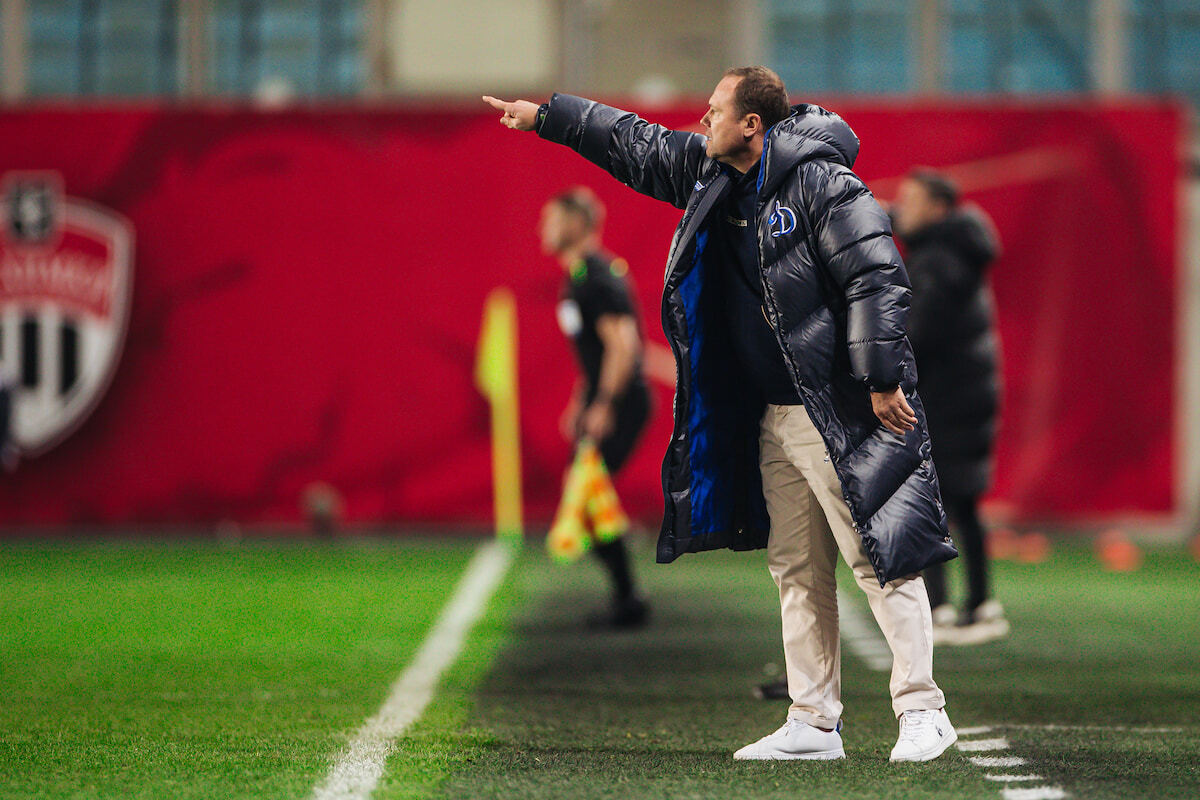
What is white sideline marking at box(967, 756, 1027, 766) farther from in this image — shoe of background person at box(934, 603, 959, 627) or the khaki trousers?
shoe of background person at box(934, 603, 959, 627)

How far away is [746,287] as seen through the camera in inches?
171

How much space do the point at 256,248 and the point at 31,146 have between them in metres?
2.04

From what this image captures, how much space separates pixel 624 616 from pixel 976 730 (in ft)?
9.40

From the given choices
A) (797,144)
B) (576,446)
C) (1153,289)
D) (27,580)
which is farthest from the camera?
(1153,289)

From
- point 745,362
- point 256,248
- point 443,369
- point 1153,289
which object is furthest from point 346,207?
point 745,362

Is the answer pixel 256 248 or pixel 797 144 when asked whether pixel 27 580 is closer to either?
pixel 256 248

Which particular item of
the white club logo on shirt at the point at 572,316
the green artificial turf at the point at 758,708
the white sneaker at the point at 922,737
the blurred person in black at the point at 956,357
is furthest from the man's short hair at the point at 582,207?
the white sneaker at the point at 922,737

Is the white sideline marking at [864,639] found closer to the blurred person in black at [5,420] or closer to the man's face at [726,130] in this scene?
the man's face at [726,130]

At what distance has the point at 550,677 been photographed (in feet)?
19.6

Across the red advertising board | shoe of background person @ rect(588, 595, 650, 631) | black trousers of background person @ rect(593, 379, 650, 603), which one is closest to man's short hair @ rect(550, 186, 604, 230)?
black trousers of background person @ rect(593, 379, 650, 603)

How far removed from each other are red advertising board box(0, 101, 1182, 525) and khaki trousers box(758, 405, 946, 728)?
773 cm

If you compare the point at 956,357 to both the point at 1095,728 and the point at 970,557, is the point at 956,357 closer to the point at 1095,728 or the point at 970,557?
the point at 970,557

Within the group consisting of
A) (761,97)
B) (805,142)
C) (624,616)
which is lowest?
(624,616)

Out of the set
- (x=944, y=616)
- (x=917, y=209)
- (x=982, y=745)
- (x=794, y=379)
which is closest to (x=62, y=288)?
(x=917, y=209)
